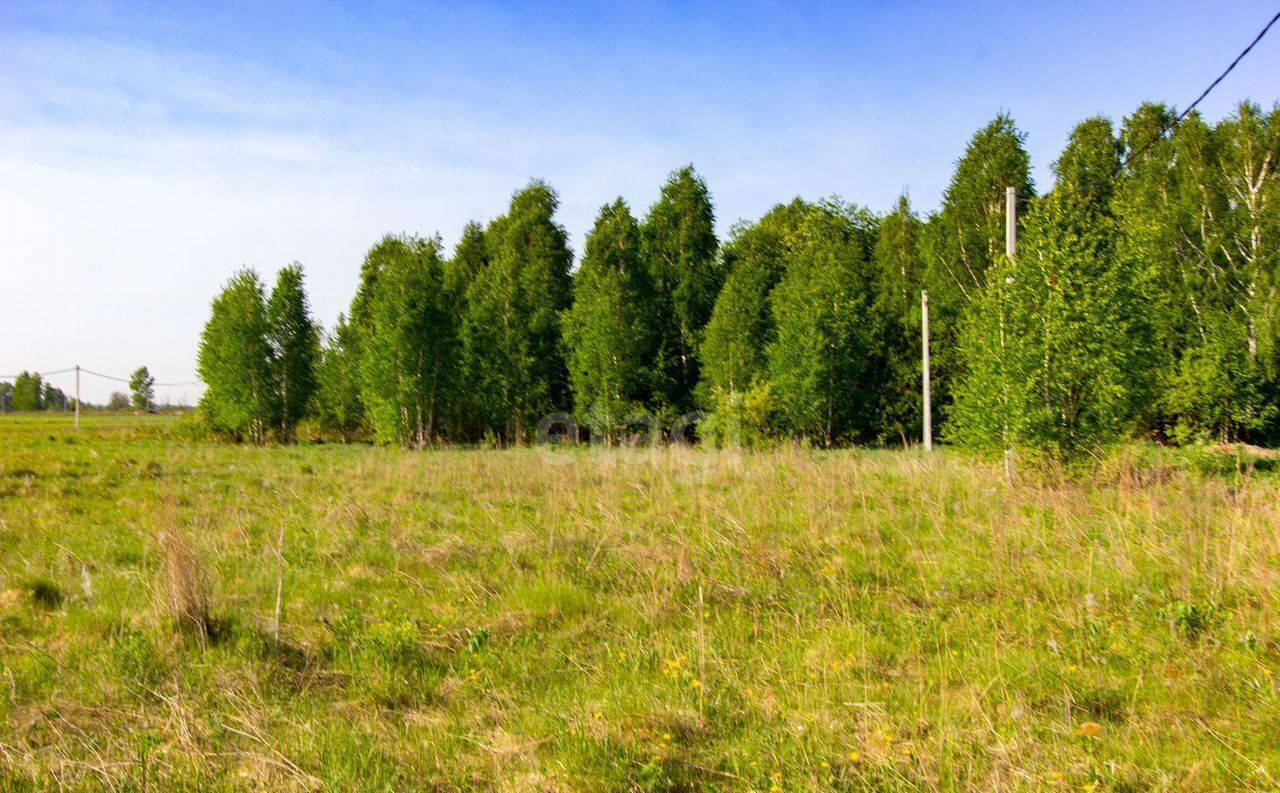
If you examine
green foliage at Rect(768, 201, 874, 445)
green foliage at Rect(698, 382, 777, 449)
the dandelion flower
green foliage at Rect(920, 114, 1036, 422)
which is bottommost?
the dandelion flower

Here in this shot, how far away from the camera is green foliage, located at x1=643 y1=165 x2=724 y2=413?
103 feet

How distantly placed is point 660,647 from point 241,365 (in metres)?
28.8

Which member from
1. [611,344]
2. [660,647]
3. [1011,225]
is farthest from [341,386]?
[660,647]

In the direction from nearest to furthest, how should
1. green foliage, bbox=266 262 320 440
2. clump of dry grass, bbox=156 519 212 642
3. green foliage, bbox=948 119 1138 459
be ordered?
clump of dry grass, bbox=156 519 212 642
green foliage, bbox=948 119 1138 459
green foliage, bbox=266 262 320 440

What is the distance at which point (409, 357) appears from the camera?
26.6 m

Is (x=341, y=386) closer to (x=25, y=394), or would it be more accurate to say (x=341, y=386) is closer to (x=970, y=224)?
(x=970, y=224)

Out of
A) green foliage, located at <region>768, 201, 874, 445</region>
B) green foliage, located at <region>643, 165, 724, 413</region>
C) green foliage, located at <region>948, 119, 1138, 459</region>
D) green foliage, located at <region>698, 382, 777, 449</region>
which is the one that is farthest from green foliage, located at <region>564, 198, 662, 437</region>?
green foliage, located at <region>948, 119, 1138, 459</region>

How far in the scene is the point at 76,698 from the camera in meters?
4.28

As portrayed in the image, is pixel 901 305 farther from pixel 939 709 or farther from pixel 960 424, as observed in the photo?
pixel 939 709

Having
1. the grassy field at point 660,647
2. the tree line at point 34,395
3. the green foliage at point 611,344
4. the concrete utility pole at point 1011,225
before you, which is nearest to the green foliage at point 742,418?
the green foliage at point 611,344

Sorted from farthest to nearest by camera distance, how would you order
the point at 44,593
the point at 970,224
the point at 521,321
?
the point at 521,321 → the point at 970,224 → the point at 44,593

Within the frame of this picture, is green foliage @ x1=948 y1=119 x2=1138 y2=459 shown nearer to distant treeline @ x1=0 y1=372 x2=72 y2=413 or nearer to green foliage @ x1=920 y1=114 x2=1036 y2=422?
green foliage @ x1=920 y1=114 x2=1036 y2=422

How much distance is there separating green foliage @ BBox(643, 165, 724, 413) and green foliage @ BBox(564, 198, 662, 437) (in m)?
1.41

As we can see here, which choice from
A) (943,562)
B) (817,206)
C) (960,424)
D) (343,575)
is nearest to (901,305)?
(817,206)
